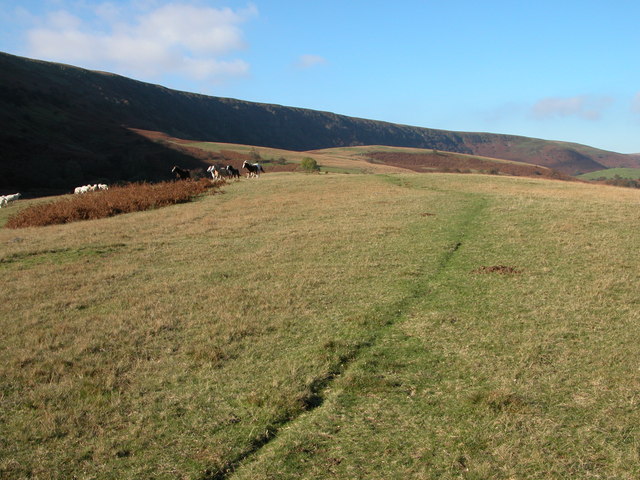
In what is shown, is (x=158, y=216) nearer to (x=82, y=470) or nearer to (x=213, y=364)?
(x=213, y=364)

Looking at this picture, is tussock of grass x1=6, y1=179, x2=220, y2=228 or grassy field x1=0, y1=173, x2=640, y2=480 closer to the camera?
grassy field x1=0, y1=173, x2=640, y2=480

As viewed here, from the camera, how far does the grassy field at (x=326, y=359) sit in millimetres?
5020

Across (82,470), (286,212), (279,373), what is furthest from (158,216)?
(82,470)

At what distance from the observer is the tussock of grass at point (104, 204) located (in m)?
24.2

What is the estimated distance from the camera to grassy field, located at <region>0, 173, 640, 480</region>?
5020 millimetres

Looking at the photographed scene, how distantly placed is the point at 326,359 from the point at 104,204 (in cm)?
2235

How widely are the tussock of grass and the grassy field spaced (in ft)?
30.0

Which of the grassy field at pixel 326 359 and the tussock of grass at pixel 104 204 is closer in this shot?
the grassy field at pixel 326 359

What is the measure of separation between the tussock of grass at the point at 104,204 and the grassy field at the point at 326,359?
30.0 ft

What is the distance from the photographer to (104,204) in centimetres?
2634

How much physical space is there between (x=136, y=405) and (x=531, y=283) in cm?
846

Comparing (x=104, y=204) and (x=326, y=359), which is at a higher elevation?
(x=326, y=359)

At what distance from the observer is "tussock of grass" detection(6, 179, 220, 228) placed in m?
24.2

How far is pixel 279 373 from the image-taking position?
6.92m
